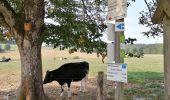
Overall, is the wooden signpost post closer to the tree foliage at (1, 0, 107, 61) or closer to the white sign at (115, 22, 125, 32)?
the white sign at (115, 22, 125, 32)

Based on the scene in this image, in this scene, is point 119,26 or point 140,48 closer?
point 119,26

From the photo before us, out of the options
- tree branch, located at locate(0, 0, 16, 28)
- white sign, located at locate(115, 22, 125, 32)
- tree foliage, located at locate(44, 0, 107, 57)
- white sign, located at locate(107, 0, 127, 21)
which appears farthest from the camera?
tree foliage, located at locate(44, 0, 107, 57)

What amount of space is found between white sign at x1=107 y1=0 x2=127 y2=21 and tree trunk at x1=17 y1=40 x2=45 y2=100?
565cm

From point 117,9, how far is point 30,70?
6.06 meters

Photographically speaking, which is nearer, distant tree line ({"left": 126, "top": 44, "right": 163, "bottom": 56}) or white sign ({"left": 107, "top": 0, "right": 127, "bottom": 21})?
white sign ({"left": 107, "top": 0, "right": 127, "bottom": 21})

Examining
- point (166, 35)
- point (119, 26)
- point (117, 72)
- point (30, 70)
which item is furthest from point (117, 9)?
point (30, 70)

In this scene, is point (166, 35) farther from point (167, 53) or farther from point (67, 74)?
point (67, 74)

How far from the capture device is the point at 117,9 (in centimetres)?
760

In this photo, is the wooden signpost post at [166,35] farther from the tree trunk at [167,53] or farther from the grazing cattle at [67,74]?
the grazing cattle at [67,74]

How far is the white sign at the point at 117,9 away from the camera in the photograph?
24.6 feet

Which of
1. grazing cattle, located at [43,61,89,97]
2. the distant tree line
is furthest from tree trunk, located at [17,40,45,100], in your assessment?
the distant tree line

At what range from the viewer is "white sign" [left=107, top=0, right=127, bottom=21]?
7.49 meters

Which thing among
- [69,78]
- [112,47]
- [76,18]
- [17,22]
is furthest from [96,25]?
[112,47]

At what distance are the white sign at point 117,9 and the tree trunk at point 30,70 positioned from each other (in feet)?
18.5
